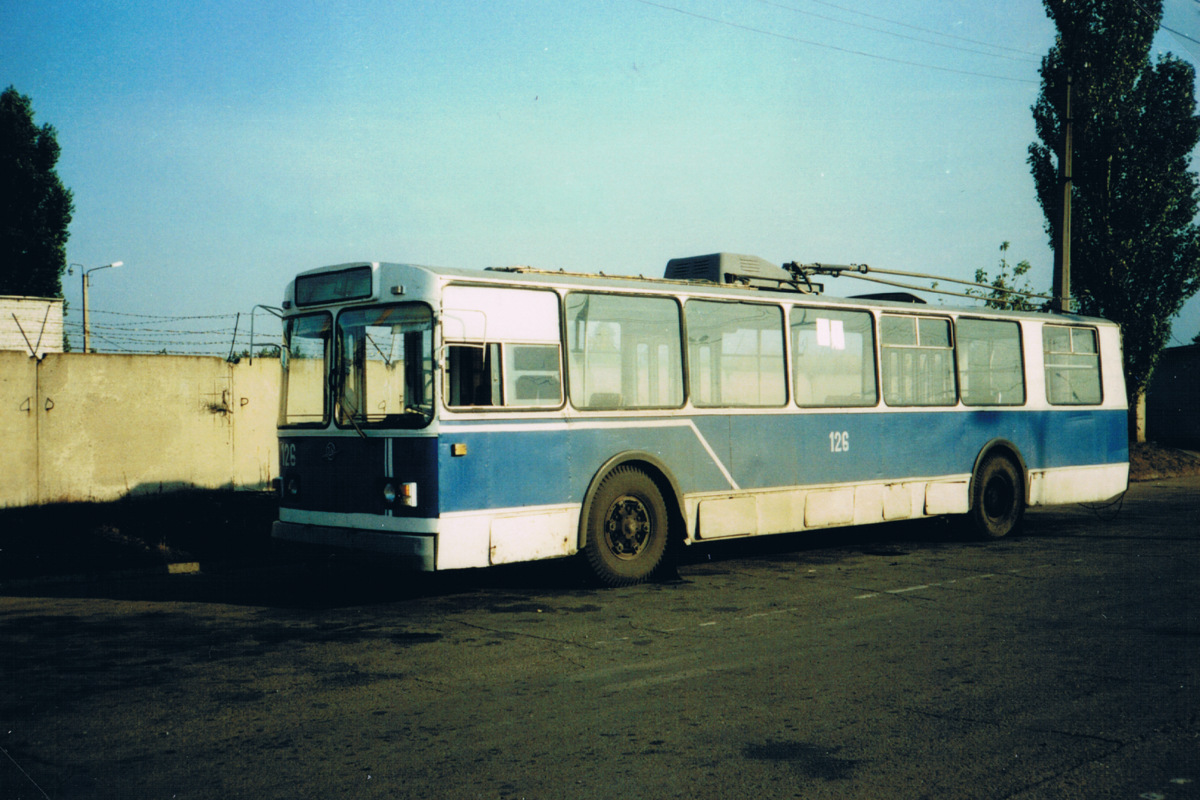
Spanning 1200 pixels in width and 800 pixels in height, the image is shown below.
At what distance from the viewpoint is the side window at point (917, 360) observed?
1280 cm

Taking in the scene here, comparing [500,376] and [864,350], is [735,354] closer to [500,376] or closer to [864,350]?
[864,350]

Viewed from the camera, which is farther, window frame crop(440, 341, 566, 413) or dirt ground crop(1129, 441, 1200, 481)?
dirt ground crop(1129, 441, 1200, 481)

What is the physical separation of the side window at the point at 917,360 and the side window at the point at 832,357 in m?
0.28

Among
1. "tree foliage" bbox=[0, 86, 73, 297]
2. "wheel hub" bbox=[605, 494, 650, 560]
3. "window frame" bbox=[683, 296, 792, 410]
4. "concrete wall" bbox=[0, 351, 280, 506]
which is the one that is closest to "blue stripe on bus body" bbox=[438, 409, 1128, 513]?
"window frame" bbox=[683, 296, 792, 410]

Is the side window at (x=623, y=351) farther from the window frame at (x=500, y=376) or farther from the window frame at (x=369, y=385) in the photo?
the window frame at (x=369, y=385)

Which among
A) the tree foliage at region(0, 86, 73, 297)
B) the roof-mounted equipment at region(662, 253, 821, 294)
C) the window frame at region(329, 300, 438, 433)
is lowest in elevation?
the window frame at region(329, 300, 438, 433)

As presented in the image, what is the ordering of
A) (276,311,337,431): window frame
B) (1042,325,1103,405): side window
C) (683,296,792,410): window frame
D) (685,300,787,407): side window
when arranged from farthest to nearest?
1. (1042,325,1103,405): side window
2. (685,300,787,407): side window
3. (683,296,792,410): window frame
4. (276,311,337,431): window frame

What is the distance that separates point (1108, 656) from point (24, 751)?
21.0ft

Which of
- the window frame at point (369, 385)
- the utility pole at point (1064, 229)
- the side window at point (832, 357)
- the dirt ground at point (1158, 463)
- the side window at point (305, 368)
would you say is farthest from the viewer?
the dirt ground at point (1158, 463)

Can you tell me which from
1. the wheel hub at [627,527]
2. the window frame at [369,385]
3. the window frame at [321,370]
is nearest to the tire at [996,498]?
the wheel hub at [627,527]

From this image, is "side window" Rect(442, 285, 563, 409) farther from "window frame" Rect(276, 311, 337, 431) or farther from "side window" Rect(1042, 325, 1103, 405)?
"side window" Rect(1042, 325, 1103, 405)

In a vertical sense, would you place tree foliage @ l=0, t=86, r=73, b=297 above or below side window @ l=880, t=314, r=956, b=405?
above

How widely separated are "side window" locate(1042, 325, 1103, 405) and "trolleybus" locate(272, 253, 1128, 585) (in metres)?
1.03

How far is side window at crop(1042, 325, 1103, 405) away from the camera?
14.8 m
